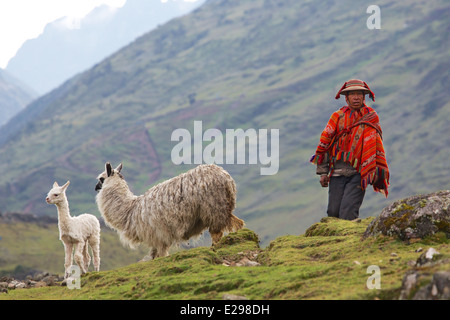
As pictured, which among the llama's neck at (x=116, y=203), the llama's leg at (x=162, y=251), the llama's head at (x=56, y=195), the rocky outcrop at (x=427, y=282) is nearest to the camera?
the rocky outcrop at (x=427, y=282)

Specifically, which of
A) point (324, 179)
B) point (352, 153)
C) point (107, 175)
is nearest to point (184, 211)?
point (107, 175)

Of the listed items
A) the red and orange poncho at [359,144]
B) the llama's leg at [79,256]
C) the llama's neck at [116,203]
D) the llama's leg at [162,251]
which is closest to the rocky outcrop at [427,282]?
the red and orange poncho at [359,144]

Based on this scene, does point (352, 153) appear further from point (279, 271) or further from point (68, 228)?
point (68, 228)

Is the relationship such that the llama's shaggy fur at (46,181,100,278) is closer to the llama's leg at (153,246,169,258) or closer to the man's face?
the llama's leg at (153,246,169,258)

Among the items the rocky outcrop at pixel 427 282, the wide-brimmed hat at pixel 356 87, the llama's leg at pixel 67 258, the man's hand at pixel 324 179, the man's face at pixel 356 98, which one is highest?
the wide-brimmed hat at pixel 356 87

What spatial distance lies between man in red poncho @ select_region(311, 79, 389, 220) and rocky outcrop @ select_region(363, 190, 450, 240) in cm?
271

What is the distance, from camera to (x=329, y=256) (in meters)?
9.73

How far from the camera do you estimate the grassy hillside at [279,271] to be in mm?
7621

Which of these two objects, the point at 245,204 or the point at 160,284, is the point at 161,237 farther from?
the point at 245,204

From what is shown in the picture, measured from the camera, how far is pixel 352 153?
40.7ft

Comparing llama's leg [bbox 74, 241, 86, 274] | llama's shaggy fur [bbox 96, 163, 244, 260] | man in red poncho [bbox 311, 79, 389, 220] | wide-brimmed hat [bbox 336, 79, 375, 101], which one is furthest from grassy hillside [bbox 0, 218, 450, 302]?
wide-brimmed hat [bbox 336, 79, 375, 101]

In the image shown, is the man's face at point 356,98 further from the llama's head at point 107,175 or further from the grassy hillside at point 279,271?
the llama's head at point 107,175

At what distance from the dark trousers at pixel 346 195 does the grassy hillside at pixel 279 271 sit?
60 cm
